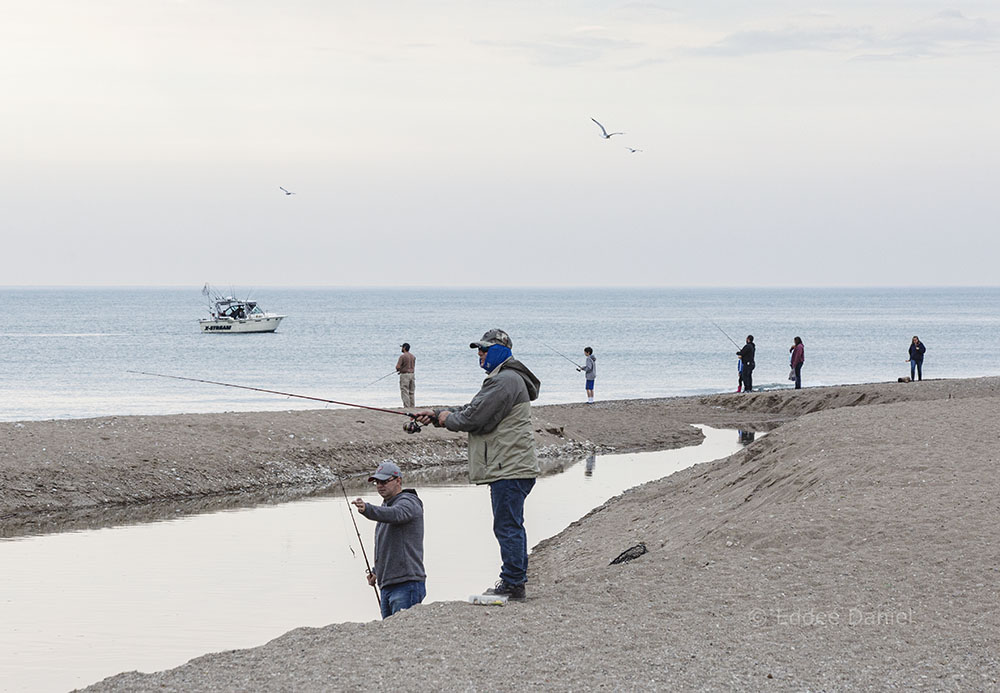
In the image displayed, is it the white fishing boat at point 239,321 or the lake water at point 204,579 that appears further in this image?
the white fishing boat at point 239,321

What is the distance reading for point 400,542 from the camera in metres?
8.66

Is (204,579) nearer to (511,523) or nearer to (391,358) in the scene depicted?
(511,523)

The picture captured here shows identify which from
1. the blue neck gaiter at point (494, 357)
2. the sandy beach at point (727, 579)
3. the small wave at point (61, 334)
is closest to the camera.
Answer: the sandy beach at point (727, 579)

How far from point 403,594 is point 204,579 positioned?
5.24 m

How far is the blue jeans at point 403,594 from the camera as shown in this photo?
8812 millimetres

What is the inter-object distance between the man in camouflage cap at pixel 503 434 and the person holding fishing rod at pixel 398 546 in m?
0.48

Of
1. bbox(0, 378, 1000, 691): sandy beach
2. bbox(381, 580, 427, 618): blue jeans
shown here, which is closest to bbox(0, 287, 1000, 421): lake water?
bbox(0, 378, 1000, 691): sandy beach

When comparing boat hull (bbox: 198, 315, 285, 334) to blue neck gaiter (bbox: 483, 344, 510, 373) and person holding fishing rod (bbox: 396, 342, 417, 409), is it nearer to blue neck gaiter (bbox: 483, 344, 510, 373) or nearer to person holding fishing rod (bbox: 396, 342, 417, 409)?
person holding fishing rod (bbox: 396, 342, 417, 409)

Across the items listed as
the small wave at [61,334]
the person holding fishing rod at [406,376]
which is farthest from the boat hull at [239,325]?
the person holding fishing rod at [406,376]

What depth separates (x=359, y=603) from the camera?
477 inches

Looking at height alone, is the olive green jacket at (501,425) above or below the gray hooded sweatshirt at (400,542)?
above

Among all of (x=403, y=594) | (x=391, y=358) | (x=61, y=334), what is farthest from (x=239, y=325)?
(x=403, y=594)

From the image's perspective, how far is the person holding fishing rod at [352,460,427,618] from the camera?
866 centimetres

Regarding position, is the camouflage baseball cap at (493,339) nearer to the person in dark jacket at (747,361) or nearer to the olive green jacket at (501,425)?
the olive green jacket at (501,425)
